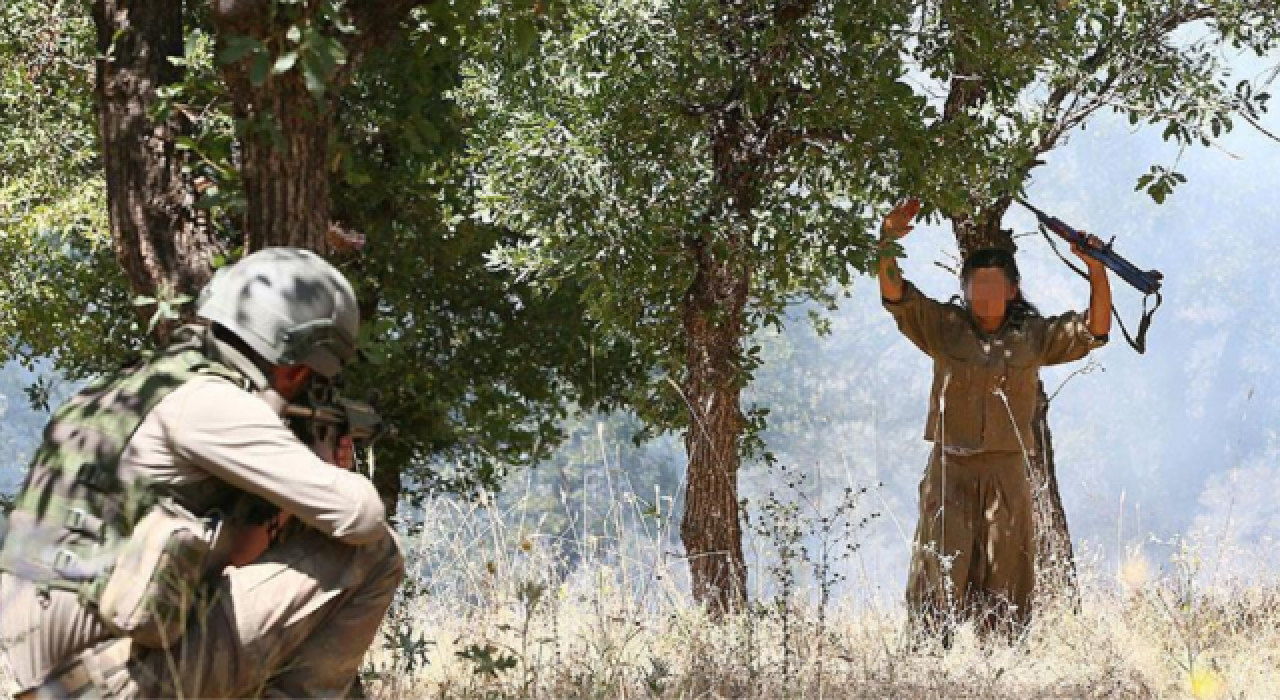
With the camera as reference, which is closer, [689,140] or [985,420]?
[985,420]

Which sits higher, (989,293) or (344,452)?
(989,293)

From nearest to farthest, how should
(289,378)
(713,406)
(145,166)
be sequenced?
(289,378)
(145,166)
(713,406)

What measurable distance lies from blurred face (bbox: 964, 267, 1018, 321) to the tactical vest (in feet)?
16.6

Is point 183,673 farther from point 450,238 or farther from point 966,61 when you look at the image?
point 450,238

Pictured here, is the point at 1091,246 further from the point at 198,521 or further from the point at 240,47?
the point at 198,521

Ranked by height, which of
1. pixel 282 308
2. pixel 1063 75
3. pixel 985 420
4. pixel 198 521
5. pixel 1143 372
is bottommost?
pixel 198 521

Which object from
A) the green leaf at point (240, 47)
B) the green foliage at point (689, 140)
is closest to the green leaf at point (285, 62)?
the green leaf at point (240, 47)

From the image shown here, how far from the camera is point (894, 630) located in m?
8.00

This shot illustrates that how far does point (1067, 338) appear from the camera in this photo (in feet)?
27.3

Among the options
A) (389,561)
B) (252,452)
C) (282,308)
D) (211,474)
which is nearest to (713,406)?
(389,561)

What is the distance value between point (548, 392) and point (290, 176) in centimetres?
740

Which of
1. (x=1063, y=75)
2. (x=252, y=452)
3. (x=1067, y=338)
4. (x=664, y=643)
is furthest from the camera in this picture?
(x=1063, y=75)

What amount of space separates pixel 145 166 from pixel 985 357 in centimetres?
469

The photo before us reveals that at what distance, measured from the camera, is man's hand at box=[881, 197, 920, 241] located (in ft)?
26.0
